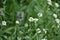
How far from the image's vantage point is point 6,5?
123 inches

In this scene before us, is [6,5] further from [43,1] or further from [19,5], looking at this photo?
[43,1]

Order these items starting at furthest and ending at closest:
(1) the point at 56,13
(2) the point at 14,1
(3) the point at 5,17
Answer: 1. (1) the point at 56,13
2. (2) the point at 14,1
3. (3) the point at 5,17

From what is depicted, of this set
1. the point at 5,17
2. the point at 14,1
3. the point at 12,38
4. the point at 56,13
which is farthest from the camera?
the point at 56,13

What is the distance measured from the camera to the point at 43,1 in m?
3.27

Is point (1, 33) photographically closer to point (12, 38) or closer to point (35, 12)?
point (12, 38)

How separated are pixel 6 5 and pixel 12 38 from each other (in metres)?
0.60

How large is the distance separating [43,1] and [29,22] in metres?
0.52

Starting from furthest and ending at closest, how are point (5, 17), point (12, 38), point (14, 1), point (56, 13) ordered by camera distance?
1. point (56, 13)
2. point (14, 1)
3. point (5, 17)
4. point (12, 38)

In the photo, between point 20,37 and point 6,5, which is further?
point 6,5

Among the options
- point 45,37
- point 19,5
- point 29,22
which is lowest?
point 45,37

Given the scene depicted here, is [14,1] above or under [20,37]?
above

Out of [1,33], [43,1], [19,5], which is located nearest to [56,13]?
[43,1]

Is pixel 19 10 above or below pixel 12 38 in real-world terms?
above

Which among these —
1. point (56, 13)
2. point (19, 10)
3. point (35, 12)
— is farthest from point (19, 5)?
point (56, 13)
